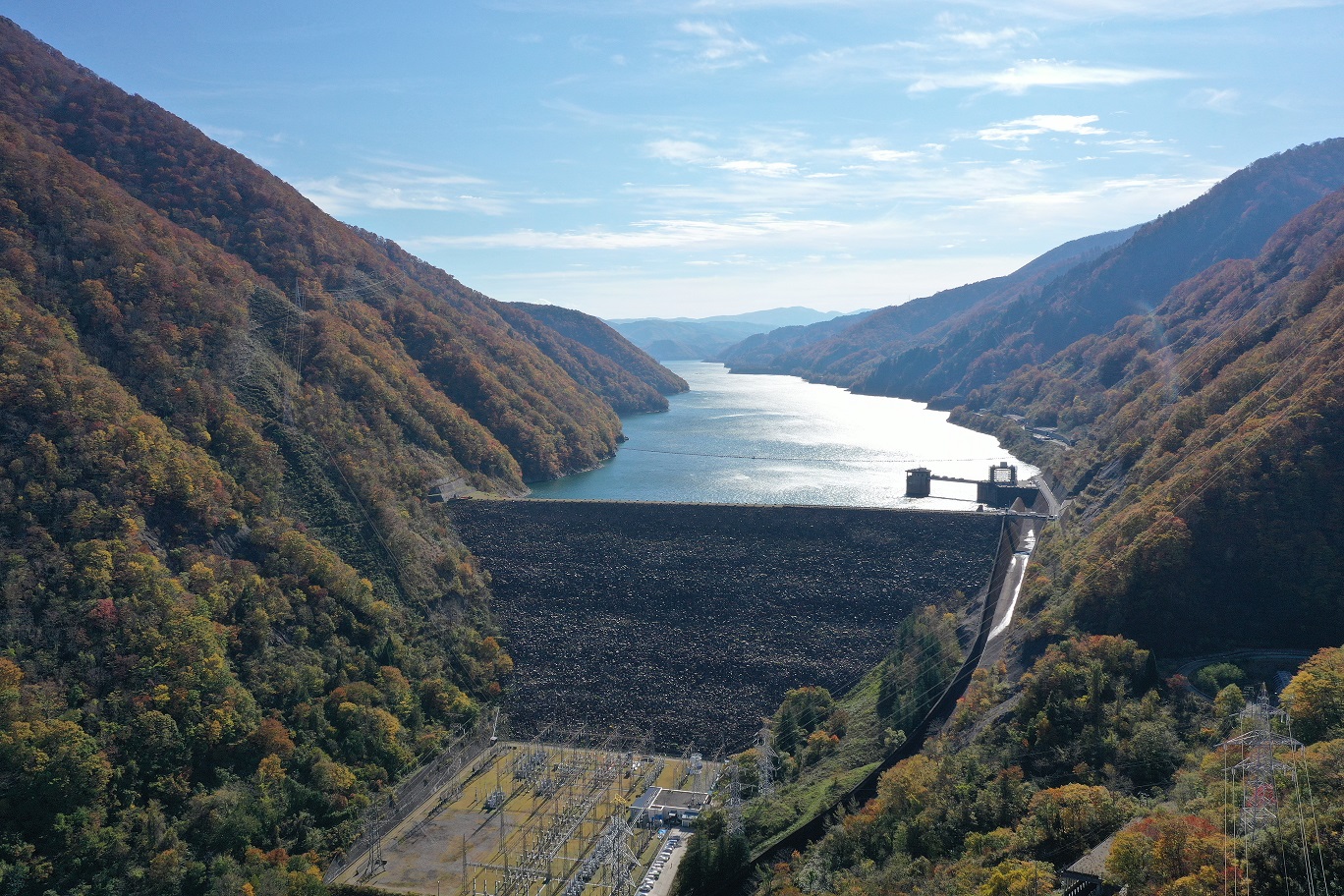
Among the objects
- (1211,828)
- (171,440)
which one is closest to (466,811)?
(171,440)

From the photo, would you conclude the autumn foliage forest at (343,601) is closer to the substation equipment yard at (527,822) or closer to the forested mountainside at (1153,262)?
the substation equipment yard at (527,822)

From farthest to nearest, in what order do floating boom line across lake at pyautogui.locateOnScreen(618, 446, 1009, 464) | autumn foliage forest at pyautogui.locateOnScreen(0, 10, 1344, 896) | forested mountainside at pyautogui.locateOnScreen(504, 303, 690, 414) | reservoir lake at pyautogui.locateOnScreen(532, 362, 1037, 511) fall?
1. forested mountainside at pyautogui.locateOnScreen(504, 303, 690, 414)
2. floating boom line across lake at pyautogui.locateOnScreen(618, 446, 1009, 464)
3. reservoir lake at pyautogui.locateOnScreen(532, 362, 1037, 511)
4. autumn foliage forest at pyautogui.locateOnScreen(0, 10, 1344, 896)

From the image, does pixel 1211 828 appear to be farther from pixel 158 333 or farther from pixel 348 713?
pixel 158 333

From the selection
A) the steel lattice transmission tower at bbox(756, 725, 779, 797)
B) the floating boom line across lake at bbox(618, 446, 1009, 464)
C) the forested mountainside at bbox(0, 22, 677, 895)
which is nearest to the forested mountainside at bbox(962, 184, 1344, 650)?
the steel lattice transmission tower at bbox(756, 725, 779, 797)

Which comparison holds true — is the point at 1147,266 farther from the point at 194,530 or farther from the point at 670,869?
the point at 194,530

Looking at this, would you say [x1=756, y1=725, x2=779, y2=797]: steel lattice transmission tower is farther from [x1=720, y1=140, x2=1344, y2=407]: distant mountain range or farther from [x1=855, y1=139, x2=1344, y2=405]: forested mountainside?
[x1=720, y1=140, x2=1344, y2=407]: distant mountain range

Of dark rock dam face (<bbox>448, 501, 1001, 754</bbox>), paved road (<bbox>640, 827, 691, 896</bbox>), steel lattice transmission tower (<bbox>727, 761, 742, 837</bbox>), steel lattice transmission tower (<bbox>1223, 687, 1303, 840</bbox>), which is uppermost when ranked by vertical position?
steel lattice transmission tower (<bbox>1223, 687, 1303, 840</bbox>)
